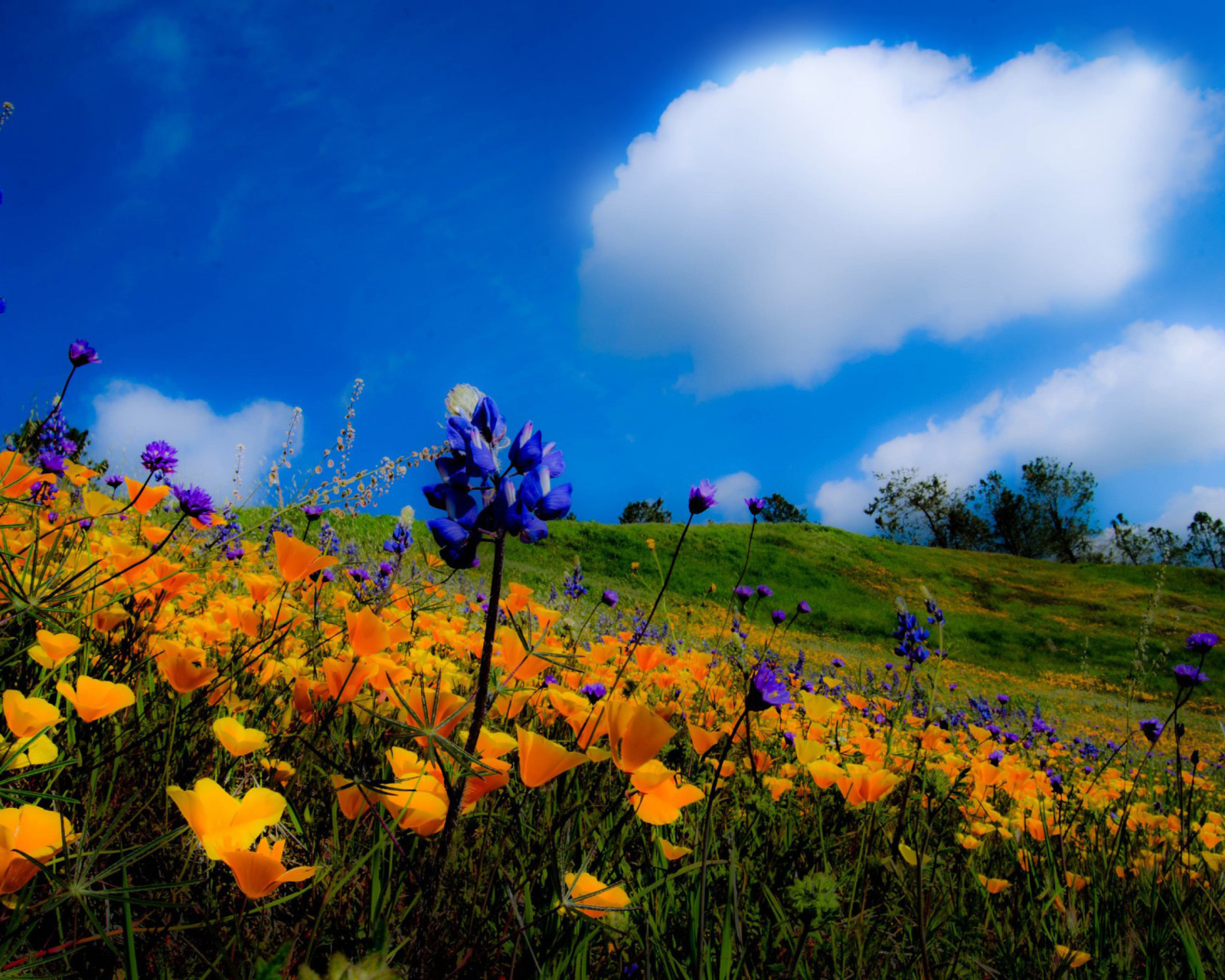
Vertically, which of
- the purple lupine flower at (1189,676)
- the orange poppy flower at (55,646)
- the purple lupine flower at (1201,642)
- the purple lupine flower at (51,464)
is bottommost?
the orange poppy flower at (55,646)

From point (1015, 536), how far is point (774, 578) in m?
32.4

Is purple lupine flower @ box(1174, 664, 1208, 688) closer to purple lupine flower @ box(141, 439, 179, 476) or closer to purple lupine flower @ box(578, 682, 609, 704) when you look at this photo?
purple lupine flower @ box(578, 682, 609, 704)

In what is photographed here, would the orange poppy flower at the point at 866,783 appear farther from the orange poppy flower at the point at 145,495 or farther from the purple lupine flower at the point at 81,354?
the purple lupine flower at the point at 81,354

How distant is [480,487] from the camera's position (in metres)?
1.17

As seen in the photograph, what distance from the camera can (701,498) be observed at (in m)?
1.92

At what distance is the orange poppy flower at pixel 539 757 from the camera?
881 millimetres

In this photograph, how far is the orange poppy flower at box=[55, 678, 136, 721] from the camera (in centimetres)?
97

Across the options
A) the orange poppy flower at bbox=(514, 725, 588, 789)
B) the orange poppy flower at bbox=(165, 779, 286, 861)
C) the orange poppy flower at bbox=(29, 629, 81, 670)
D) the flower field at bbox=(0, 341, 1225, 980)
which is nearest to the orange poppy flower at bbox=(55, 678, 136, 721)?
the flower field at bbox=(0, 341, 1225, 980)

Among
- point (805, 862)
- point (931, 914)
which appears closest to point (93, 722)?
point (805, 862)

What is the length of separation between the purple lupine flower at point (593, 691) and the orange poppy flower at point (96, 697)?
3.80 feet

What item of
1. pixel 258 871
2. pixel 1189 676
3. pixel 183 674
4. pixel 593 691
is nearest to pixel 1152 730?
pixel 1189 676

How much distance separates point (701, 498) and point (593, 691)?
70cm

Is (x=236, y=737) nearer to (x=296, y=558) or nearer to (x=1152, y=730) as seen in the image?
(x=296, y=558)

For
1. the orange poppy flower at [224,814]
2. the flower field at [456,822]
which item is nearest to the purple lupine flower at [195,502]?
the flower field at [456,822]
